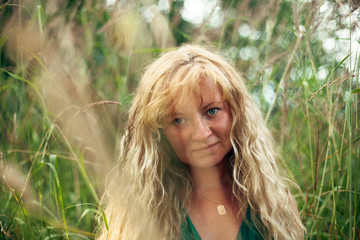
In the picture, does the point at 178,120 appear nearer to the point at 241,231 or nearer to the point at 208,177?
the point at 208,177

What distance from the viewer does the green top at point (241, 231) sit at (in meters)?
0.86

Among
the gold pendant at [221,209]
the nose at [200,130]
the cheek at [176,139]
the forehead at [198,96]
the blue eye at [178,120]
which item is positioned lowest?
the gold pendant at [221,209]

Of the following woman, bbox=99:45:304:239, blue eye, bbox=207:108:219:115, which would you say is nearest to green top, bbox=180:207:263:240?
woman, bbox=99:45:304:239

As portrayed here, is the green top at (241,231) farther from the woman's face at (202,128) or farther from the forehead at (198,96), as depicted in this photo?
the forehead at (198,96)

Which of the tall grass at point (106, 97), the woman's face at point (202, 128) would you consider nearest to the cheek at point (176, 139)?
the woman's face at point (202, 128)

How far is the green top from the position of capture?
862mm

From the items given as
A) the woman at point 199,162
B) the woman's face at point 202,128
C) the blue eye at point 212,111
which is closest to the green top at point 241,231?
the woman at point 199,162

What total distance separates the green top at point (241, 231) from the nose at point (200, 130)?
247mm

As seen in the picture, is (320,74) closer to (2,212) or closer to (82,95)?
(82,95)

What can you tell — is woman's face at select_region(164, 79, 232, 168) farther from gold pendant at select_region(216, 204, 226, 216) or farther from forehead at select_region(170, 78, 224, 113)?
gold pendant at select_region(216, 204, 226, 216)

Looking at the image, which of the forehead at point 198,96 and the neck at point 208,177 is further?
the neck at point 208,177

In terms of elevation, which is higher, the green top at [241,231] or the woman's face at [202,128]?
the woman's face at [202,128]

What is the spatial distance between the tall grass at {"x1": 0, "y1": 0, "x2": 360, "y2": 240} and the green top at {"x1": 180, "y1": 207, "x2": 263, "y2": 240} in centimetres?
17

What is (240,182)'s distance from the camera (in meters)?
0.94
